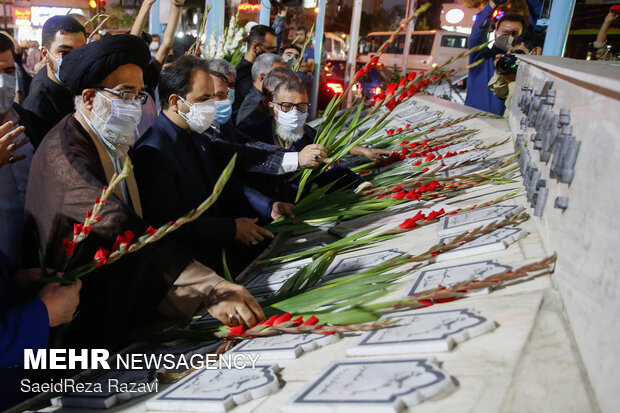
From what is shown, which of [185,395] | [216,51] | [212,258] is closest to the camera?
[185,395]

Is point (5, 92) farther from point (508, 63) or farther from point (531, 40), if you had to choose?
point (531, 40)

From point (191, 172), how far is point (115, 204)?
2.76 feet

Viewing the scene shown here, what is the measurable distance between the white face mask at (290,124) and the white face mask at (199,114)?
812 mm

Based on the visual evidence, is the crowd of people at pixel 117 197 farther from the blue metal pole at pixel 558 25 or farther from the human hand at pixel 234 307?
the blue metal pole at pixel 558 25

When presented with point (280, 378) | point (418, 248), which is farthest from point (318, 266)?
point (280, 378)

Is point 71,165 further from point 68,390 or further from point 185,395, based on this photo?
point 185,395

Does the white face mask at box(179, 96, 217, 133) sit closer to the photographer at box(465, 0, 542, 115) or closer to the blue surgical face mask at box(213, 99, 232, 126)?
the blue surgical face mask at box(213, 99, 232, 126)

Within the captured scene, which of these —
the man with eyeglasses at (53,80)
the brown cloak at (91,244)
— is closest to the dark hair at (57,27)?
the man with eyeglasses at (53,80)

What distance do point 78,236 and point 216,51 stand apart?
470 cm

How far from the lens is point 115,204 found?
1848mm

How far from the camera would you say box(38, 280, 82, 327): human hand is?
1591 mm

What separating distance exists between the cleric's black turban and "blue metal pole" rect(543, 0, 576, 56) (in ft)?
9.21

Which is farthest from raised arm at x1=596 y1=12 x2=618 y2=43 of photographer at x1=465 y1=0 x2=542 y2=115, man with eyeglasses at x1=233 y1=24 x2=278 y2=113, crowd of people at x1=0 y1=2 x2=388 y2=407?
man with eyeglasses at x1=233 y1=24 x2=278 y2=113

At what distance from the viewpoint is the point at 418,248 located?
6.81 ft
